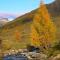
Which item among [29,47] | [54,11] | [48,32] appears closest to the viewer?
[48,32]

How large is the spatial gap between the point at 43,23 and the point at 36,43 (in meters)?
3.86

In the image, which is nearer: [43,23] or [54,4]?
[43,23]

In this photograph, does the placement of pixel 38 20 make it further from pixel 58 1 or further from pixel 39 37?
pixel 58 1

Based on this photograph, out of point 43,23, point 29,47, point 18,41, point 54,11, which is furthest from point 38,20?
point 54,11

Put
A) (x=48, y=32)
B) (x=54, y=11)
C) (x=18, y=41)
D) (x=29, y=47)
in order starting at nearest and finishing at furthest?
(x=48, y=32) → (x=29, y=47) → (x=18, y=41) → (x=54, y=11)

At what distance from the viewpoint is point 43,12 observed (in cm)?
5459

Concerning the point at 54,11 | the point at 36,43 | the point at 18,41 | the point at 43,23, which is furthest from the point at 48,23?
the point at 54,11

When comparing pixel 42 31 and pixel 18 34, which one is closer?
pixel 42 31

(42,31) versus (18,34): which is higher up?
(18,34)

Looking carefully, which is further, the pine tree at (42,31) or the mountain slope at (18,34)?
the mountain slope at (18,34)

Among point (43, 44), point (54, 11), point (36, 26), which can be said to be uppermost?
point (54, 11)

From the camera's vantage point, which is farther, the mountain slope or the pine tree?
the mountain slope

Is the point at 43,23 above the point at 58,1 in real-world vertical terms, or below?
below

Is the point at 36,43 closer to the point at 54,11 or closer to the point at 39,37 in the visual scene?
the point at 39,37
